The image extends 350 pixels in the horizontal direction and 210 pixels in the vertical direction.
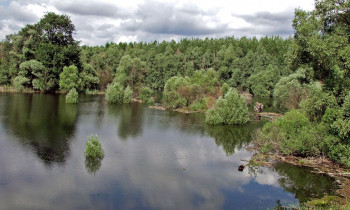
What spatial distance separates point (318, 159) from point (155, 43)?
115 meters

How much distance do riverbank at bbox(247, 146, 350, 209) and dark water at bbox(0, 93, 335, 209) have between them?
0.92m

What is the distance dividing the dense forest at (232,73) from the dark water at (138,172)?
451 cm

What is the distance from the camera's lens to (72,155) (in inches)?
1211

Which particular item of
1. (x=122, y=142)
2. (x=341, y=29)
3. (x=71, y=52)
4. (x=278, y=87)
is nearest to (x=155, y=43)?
(x=71, y=52)

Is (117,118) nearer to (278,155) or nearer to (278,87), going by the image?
(278,155)

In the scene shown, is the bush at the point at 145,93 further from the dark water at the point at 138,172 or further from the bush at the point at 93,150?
the bush at the point at 93,150

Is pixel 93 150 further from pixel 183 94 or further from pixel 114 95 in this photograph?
pixel 114 95

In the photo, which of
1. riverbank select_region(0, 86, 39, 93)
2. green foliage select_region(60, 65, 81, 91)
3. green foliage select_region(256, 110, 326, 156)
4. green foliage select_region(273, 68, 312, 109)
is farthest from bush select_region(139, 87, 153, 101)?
green foliage select_region(256, 110, 326, 156)

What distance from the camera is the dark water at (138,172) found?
2245cm

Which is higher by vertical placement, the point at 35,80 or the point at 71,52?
the point at 71,52

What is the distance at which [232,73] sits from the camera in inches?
4094

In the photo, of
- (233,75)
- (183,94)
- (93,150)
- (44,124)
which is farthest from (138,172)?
(233,75)

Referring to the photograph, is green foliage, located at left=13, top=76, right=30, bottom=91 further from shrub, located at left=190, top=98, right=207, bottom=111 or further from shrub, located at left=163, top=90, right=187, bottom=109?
shrub, located at left=190, top=98, right=207, bottom=111

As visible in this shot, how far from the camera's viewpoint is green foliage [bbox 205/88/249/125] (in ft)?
159
